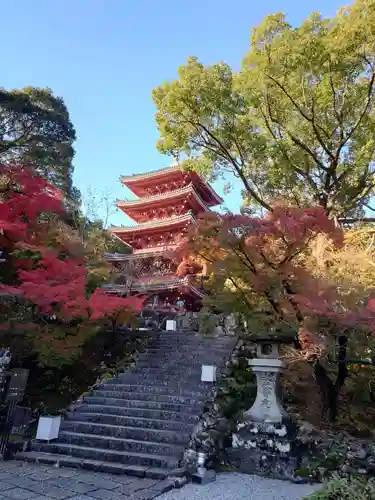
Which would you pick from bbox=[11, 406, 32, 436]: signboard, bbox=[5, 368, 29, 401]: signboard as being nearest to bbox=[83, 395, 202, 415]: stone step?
bbox=[11, 406, 32, 436]: signboard

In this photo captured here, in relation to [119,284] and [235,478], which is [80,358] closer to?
[235,478]

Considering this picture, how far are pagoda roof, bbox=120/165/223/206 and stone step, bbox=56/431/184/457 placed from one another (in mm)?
17670

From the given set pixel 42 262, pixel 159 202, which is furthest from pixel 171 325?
pixel 159 202

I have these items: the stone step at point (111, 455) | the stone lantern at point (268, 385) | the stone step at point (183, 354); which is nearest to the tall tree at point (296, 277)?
the stone lantern at point (268, 385)

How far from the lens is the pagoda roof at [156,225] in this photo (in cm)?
2094

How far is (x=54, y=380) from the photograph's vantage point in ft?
34.3

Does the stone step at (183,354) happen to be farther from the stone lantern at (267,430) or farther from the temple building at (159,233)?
the temple building at (159,233)

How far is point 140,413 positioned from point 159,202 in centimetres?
1672

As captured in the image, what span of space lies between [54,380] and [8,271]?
11.5 feet

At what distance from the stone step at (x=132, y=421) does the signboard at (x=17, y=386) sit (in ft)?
5.33

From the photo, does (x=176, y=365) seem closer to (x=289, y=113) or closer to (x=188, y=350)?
(x=188, y=350)

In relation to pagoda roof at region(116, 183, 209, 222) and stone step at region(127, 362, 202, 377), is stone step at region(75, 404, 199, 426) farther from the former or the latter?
pagoda roof at region(116, 183, 209, 222)

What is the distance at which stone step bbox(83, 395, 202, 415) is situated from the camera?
782cm

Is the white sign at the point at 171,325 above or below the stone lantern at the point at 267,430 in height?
above
